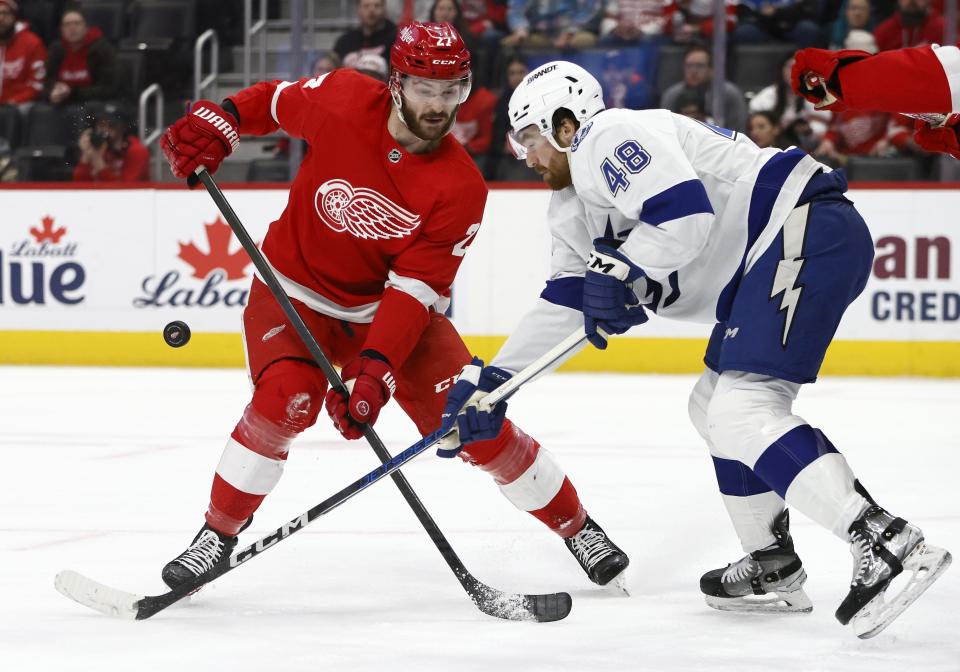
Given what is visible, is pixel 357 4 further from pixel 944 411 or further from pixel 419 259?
pixel 419 259

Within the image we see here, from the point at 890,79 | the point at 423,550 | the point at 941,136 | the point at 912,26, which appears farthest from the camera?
the point at 912,26

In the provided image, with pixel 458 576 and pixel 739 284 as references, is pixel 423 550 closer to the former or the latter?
pixel 458 576

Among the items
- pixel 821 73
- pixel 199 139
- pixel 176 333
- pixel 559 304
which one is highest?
pixel 821 73

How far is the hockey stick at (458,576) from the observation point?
2.49 metres

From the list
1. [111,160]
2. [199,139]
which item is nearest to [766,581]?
[199,139]

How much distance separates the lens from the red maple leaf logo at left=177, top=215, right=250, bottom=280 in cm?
700

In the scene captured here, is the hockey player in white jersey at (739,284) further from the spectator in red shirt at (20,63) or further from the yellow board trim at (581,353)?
the spectator in red shirt at (20,63)

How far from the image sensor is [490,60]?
717 centimetres

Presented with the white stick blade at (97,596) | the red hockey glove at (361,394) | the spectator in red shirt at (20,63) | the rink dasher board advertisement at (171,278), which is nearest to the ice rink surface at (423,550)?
the white stick blade at (97,596)

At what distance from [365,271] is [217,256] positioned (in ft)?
14.3

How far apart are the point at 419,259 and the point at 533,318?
0.83ft

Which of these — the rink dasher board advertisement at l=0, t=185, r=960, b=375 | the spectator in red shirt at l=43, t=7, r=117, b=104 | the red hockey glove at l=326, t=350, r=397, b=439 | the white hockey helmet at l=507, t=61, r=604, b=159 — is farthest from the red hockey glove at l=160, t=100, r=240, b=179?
the spectator in red shirt at l=43, t=7, r=117, b=104

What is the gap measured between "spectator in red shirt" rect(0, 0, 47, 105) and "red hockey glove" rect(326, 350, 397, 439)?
18.3ft

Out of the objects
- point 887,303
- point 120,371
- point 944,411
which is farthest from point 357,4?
point 944,411
